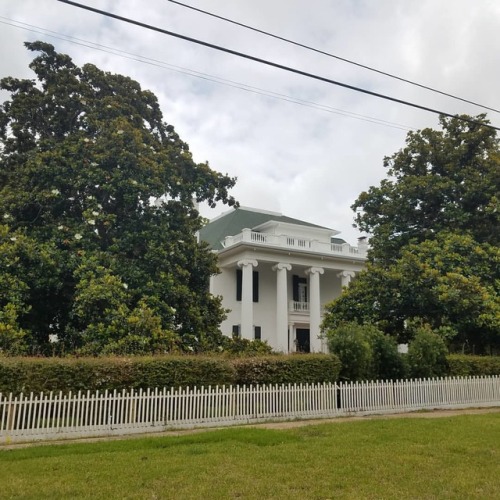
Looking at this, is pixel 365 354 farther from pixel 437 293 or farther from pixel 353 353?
pixel 437 293

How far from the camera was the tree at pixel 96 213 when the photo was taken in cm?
1524

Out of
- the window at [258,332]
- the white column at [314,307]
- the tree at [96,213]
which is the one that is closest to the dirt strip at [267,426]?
the tree at [96,213]

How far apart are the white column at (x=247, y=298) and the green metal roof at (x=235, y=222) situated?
3.18 m

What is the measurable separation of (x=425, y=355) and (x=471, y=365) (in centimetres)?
210

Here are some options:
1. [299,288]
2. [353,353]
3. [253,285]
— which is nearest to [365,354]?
[353,353]

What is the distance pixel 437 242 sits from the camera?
19047 millimetres

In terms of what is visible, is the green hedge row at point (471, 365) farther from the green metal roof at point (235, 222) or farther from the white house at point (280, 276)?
the green metal roof at point (235, 222)

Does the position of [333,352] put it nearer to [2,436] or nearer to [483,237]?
[2,436]

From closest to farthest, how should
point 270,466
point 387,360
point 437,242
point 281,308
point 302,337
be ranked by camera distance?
point 270,466 → point 387,360 → point 437,242 → point 281,308 → point 302,337

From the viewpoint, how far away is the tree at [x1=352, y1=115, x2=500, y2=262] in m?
19.8

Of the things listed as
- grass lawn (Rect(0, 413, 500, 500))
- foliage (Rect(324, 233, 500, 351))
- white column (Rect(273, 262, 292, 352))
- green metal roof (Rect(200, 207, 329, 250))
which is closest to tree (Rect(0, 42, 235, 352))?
Result: foliage (Rect(324, 233, 500, 351))

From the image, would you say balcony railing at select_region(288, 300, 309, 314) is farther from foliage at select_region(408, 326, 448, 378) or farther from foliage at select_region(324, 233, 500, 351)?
foliage at select_region(408, 326, 448, 378)

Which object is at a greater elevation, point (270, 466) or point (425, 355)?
point (425, 355)

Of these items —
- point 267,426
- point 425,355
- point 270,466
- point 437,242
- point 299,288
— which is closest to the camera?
point 270,466
